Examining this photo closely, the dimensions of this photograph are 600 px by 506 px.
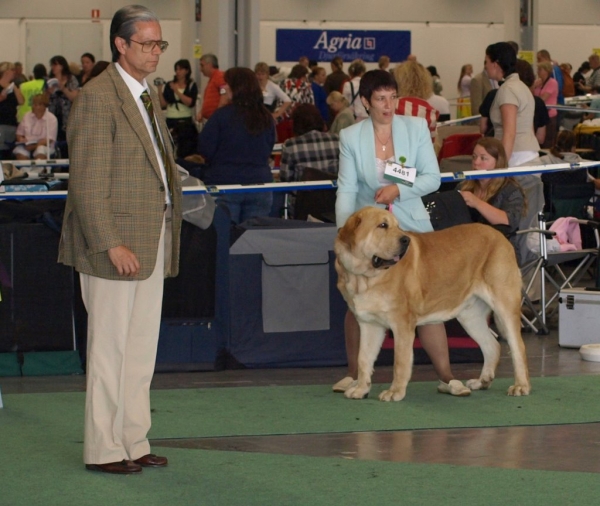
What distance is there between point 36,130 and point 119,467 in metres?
11.1

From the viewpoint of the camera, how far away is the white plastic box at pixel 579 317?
7.07m

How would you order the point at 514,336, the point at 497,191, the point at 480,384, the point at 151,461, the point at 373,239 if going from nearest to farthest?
1. the point at 151,461
2. the point at 373,239
3. the point at 514,336
4. the point at 480,384
5. the point at 497,191

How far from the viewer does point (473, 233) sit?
18.7ft

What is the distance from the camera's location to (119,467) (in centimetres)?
404

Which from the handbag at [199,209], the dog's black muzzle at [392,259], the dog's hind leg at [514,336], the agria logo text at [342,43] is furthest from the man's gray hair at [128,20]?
the agria logo text at [342,43]

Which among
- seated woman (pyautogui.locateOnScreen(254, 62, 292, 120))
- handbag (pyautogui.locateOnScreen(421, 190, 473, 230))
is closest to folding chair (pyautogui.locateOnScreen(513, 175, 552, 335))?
handbag (pyautogui.locateOnScreen(421, 190, 473, 230))

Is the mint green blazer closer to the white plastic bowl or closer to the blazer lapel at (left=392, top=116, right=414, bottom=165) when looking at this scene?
the blazer lapel at (left=392, top=116, right=414, bottom=165)

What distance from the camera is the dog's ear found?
5172 mm

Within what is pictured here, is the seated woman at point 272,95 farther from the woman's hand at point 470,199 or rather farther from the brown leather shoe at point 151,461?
the brown leather shoe at point 151,461

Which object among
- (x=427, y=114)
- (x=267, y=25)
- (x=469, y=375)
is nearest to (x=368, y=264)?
(x=469, y=375)

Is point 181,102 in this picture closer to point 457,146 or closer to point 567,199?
point 457,146

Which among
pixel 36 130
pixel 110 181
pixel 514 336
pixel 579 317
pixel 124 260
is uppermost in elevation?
pixel 36 130

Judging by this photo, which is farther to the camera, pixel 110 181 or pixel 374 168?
pixel 374 168

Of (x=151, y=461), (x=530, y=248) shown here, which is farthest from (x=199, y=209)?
(x=530, y=248)
